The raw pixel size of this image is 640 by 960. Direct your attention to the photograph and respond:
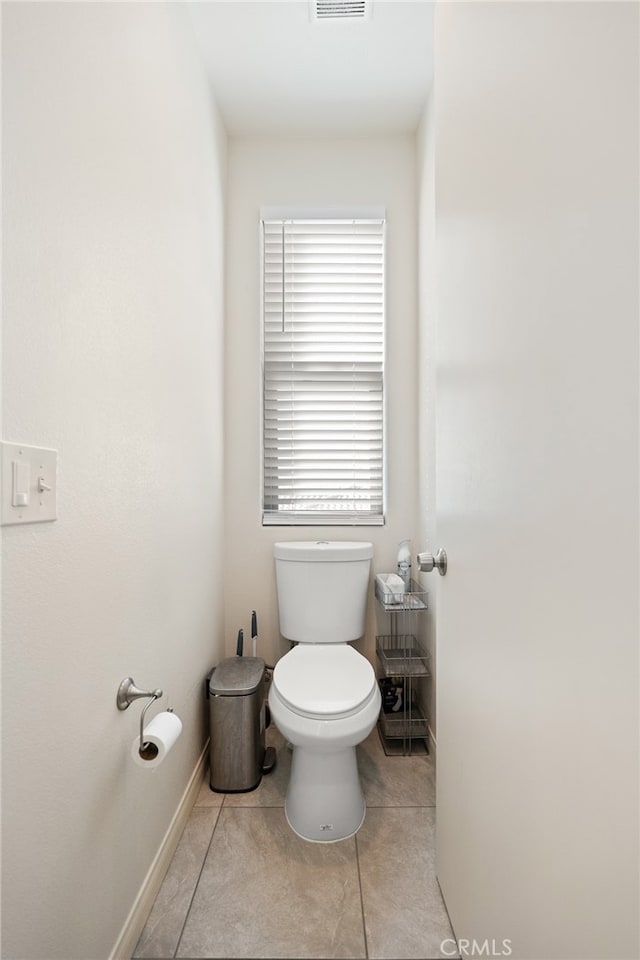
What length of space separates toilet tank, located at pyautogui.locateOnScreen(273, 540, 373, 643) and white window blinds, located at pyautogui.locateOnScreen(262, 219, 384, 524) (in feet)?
0.96

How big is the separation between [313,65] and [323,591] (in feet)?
6.69

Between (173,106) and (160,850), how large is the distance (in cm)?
210

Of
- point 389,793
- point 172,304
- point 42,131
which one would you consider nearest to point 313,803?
point 389,793

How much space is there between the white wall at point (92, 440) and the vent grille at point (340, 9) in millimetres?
460

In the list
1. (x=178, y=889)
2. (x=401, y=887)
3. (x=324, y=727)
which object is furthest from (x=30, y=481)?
(x=401, y=887)

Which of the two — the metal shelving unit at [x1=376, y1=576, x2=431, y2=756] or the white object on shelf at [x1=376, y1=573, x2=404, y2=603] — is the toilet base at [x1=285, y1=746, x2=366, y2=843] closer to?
the metal shelving unit at [x1=376, y1=576, x2=431, y2=756]

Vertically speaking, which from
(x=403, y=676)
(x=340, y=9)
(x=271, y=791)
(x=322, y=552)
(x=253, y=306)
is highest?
(x=340, y=9)

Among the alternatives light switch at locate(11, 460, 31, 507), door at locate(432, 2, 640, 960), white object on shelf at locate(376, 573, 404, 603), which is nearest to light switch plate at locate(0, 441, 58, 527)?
light switch at locate(11, 460, 31, 507)

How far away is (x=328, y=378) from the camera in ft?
7.31

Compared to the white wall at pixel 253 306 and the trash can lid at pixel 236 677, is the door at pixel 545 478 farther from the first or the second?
the white wall at pixel 253 306

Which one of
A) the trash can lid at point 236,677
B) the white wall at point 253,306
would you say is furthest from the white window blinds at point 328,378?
the trash can lid at point 236,677

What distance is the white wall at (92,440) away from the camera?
0.71m

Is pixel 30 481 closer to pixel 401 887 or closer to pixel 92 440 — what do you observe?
pixel 92 440

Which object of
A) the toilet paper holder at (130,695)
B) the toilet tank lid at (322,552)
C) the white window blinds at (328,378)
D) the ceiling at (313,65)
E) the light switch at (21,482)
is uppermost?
the ceiling at (313,65)
